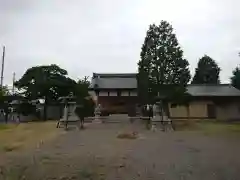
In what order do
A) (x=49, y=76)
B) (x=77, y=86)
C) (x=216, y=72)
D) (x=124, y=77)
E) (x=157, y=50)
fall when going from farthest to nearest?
(x=216, y=72) → (x=124, y=77) → (x=49, y=76) → (x=77, y=86) → (x=157, y=50)

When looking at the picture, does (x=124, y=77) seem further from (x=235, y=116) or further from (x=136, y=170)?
(x=136, y=170)

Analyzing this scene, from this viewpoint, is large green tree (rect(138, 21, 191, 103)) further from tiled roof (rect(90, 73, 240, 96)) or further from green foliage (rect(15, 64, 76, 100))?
green foliage (rect(15, 64, 76, 100))

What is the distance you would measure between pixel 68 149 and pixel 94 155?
7.60 ft

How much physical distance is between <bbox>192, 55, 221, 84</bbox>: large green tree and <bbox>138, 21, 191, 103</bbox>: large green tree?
2690 cm

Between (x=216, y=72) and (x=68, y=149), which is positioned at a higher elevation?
(x=216, y=72)

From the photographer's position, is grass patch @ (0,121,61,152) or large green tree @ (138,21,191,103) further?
large green tree @ (138,21,191,103)

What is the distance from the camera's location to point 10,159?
A: 11.9m

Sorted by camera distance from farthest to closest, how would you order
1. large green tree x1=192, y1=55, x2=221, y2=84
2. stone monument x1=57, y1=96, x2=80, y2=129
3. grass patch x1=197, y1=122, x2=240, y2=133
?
1. large green tree x1=192, y1=55, x2=221, y2=84
2. stone monument x1=57, y1=96, x2=80, y2=129
3. grass patch x1=197, y1=122, x2=240, y2=133

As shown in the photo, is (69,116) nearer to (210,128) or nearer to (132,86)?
(210,128)

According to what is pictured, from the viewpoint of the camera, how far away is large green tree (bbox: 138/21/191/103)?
32.8m

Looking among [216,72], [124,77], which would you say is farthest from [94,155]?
[216,72]

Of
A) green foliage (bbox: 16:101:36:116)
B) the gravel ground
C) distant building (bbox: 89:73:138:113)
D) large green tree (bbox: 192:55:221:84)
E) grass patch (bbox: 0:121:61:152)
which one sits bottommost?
the gravel ground

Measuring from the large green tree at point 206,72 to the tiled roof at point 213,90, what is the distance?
50.0ft

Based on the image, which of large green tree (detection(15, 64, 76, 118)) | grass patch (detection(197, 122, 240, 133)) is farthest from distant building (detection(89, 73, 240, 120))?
grass patch (detection(197, 122, 240, 133))
